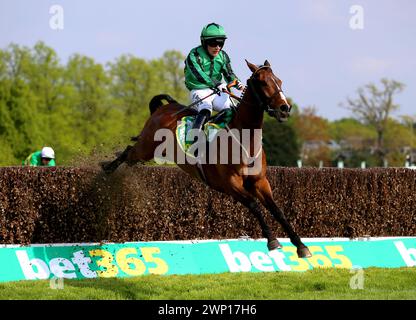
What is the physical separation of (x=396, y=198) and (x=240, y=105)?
5778 millimetres

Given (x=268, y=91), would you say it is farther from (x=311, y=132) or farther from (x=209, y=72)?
(x=311, y=132)

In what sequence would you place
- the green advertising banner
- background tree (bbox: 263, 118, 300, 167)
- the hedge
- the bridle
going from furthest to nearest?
background tree (bbox: 263, 118, 300, 167)
the hedge
the green advertising banner
the bridle

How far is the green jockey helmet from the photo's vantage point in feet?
29.4

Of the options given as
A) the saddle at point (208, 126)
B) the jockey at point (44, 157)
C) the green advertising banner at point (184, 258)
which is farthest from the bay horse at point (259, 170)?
the jockey at point (44, 157)

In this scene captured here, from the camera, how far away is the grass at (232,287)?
8406 mm

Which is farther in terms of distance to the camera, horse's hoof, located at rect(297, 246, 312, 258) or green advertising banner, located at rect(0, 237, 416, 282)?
green advertising banner, located at rect(0, 237, 416, 282)

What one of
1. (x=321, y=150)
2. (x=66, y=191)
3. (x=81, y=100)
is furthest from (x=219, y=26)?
(x=321, y=150)

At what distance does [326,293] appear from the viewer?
868cm

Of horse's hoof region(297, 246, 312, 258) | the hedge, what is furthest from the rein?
the hedge

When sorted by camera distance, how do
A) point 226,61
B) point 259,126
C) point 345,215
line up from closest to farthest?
1. point 259,126
2. point 226,61
3. point 345,215

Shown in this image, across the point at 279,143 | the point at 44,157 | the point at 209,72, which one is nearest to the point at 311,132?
the point at 279,143

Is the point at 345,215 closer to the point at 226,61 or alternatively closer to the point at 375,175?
the point at 375,175

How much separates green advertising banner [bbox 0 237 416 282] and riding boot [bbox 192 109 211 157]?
217cm

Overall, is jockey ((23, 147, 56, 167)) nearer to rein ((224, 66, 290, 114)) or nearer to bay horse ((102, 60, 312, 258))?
bay horse ((102, 60, 312, 258))
